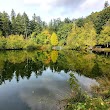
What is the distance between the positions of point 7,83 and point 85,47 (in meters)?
50.0

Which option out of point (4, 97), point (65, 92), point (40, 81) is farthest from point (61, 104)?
point (40, 81)

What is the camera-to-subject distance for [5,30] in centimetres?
8831

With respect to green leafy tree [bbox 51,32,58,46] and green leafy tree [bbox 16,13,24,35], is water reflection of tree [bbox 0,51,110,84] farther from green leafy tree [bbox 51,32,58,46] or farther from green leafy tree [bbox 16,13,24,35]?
green leafy tree [bbox 16,13,24,35]

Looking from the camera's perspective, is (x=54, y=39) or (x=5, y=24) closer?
(x=54, y=39)

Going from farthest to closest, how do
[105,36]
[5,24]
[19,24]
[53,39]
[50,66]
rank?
1. [19,24]
2. [5,24]
3. [53,39]
4. [105,36]
5. [50,66]

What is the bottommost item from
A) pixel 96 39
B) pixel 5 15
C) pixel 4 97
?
pixel 4 97

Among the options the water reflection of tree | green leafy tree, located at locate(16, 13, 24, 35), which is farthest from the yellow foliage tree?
the water reflection of tree

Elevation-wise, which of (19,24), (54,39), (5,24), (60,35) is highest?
(19,24)

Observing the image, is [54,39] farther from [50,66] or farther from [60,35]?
[50,66]

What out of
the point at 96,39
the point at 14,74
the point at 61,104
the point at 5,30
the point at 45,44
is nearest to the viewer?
the point at 61,104

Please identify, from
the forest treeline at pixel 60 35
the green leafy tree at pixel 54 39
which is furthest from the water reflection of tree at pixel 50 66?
the green leafy tree at pixel 54 39

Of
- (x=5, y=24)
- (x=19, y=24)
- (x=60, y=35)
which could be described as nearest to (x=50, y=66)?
(x=60, y=35)

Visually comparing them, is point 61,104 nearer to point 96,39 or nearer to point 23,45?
point 96,39

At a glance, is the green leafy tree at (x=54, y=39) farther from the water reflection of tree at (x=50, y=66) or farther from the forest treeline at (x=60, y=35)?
the water reflection of tree at (x=50, y=66)
